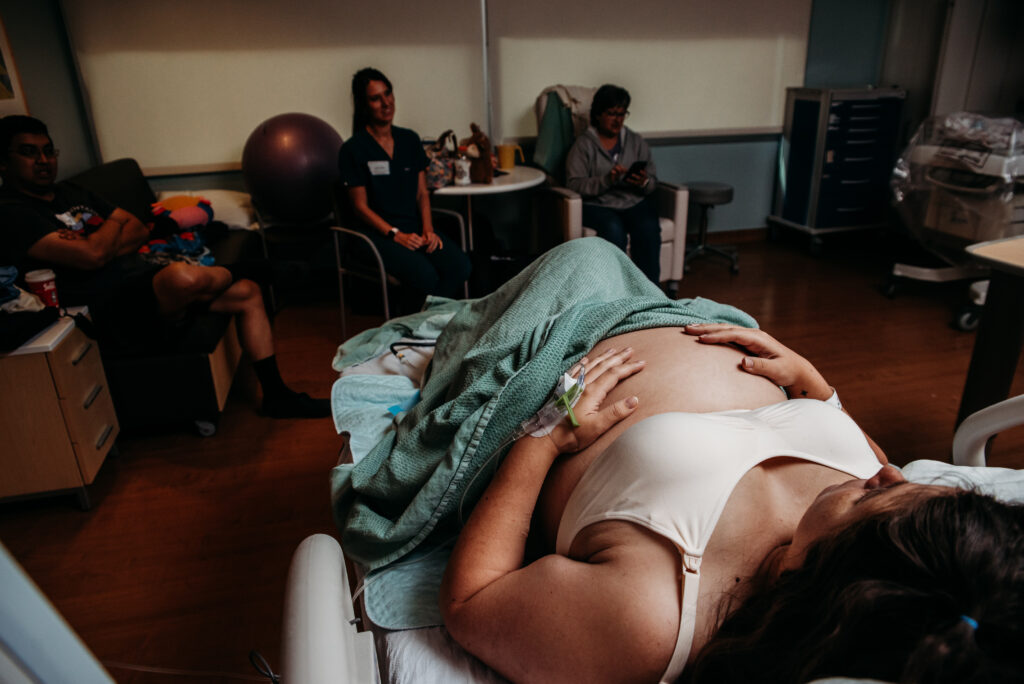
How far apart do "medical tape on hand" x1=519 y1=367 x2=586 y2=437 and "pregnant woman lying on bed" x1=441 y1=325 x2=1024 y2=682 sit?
2cm

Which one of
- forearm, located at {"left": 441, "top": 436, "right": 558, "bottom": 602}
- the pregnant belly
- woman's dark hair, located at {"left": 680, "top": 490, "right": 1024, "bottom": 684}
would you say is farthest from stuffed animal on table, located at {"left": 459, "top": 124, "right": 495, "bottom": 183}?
woman's dark hair, located at {"left": 680, "top": 490, "right": 1024, "bottom": 684}

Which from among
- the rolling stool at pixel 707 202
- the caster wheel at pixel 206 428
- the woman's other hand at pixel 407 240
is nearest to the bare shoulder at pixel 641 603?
the caster wheel at pixel 206 428

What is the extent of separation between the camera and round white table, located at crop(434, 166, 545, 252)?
3100mm

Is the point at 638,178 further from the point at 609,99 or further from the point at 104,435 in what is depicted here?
the point at 104,435

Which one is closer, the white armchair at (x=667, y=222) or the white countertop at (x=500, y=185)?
the white countertop at (x=500, y=185)

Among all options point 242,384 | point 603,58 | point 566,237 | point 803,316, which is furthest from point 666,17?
point 242,384

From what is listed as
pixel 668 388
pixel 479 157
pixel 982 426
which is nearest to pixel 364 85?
pixel 479 157

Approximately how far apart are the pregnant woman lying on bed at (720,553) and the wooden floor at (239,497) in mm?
924

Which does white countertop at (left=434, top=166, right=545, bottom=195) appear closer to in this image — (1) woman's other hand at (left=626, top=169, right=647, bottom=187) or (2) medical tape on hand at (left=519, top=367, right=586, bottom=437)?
(1) woman's other hand at (left=626, top=169, right=647, bottom=187)

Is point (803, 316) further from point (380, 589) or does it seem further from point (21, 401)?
point (21, 401)

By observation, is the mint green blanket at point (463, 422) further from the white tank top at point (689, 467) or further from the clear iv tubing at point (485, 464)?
the white tank top at point (689, 467)

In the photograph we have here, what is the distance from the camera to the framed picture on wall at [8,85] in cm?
273

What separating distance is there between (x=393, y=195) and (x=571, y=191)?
1.00m

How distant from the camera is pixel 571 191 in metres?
3.50
